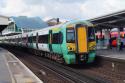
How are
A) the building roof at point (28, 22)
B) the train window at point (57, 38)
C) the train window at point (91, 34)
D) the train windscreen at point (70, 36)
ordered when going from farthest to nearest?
1. the building roof at point (28, 22)
2. the train window at point (57, 38)
3. the train window at point (91, 34)
4. the train windscreen at point (70, 36)

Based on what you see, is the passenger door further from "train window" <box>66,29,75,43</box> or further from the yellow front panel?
"train window" <box>66,29,75,43</box>

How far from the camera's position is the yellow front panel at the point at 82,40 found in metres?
22.8

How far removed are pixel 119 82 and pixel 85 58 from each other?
256 inches

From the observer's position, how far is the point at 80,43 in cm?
2281

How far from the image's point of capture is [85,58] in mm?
22781

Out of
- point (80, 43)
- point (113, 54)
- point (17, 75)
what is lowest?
point (17, 75)

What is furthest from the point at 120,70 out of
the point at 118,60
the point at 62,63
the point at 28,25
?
the point at 28,25

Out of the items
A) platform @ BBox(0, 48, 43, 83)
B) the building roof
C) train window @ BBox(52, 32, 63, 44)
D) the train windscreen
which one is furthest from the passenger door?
the building roof

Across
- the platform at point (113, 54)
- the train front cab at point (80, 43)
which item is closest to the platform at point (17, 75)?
the train front cab at point (80, 43)

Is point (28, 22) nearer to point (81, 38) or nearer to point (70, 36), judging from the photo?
point (70, 36)

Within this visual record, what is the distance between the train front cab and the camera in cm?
2273

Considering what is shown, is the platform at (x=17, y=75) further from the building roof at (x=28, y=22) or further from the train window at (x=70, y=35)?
the building roof at (x=28, y=22)

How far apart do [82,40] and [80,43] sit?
24 centimetres

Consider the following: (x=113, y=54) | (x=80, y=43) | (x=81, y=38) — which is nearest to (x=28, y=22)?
(x=113, y=54)
